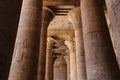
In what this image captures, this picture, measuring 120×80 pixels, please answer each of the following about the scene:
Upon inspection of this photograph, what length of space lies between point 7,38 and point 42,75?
6.33 meters

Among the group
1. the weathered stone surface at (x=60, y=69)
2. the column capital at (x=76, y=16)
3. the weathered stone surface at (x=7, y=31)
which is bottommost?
the weathered stone surface at (x=7, y=31)

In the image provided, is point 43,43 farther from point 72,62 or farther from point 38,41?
point 72,62

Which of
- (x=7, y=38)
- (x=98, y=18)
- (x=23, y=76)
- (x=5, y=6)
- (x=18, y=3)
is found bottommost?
(x=23, y=76)

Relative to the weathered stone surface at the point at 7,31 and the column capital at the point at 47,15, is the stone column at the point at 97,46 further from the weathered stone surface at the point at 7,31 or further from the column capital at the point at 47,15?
the column capital at the point at 47,15

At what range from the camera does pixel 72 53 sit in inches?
572

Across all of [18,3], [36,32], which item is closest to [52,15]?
[36,32]

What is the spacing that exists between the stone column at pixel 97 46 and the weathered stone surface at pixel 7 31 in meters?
2.82

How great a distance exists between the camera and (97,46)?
5.57 m

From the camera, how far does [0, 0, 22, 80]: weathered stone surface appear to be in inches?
109

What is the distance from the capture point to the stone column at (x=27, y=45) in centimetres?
564

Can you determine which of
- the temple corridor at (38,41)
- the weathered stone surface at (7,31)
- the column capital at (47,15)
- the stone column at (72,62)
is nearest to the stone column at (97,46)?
the temple corridor at (38,41)

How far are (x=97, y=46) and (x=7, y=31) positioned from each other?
3255 millimetres

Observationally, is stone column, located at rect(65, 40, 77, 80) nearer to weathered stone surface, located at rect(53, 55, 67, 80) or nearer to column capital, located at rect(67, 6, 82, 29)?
column capital, located at rect(67, 6, 82, 29)

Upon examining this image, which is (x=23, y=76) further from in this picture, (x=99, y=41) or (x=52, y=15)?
(x=52, y=15)
